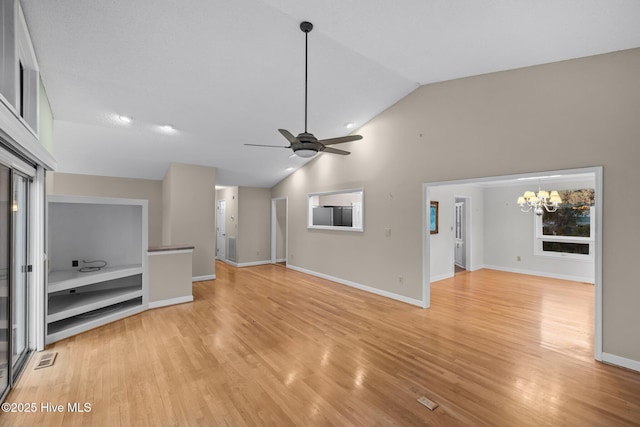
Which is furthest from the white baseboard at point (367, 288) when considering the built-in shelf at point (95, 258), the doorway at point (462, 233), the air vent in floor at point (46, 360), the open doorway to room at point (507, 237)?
the air vent in floor at point (46, 360)

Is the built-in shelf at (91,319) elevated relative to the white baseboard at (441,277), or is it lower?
elevated

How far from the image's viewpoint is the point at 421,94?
434cm

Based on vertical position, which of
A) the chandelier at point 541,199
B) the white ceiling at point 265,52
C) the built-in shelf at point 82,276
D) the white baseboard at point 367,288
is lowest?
the white baseboard at point 367,288

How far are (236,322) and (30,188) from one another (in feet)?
8.86

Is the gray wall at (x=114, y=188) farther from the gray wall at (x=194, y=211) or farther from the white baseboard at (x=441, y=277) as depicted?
the white baseboard at (x=441, y=277)

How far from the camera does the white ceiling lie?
94.9 inches

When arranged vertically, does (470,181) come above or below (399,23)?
below

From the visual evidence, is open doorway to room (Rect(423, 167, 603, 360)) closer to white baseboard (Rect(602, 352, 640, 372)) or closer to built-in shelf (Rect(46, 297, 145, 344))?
white baseboard (Rect(602, 352, 640, 372))

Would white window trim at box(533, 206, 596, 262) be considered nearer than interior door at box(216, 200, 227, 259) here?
Yes

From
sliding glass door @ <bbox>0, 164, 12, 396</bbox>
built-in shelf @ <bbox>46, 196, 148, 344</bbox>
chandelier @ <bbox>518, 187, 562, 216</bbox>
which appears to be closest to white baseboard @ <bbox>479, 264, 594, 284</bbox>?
chandelier @ <bbox>518, 187, 562, 216</bbox>

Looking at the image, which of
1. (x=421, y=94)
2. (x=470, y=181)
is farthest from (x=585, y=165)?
(x=421, y=94)

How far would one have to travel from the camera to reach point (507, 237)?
718cm

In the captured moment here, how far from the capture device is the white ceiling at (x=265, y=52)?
7.91ft

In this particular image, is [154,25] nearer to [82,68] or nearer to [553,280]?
[82,68]
